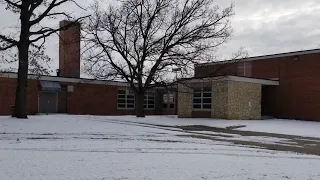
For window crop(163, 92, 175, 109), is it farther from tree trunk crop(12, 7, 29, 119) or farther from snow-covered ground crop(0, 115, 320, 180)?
snow-covered ground crop(0, 115, 320, 180)

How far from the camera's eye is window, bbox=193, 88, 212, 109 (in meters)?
32.5

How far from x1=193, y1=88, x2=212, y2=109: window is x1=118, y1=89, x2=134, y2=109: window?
1134cm

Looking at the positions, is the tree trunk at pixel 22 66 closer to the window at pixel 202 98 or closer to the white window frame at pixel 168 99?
the window at pixel 202 98

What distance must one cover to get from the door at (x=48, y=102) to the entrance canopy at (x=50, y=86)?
3.34ft

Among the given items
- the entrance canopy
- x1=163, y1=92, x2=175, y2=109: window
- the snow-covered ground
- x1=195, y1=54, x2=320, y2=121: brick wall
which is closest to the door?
the entrance canopy

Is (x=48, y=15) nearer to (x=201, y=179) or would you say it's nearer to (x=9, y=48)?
(x=9, y=48)

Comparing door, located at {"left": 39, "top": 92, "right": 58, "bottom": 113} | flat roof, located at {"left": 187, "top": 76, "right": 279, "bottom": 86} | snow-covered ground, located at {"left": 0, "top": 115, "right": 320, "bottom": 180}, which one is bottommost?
snow-covered ground, located at {"left": 0, "top": 115, "right": 320, "bottom": 180}

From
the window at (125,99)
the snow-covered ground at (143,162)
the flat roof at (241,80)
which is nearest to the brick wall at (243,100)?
the flat roof at (241,80)

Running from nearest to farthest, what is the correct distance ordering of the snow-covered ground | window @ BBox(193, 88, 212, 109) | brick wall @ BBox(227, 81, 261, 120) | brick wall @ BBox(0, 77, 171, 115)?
the snow-covered ground, brick wall @ BBox(227, 81, 261, 120), window @ BBox(193, 88, 212, 109), brick wall @ BBox(0, 77, 171, 115)

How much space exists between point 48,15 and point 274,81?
67.4ft

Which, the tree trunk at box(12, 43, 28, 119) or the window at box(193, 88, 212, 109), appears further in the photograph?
the window at box(193, 88, 212, 109)

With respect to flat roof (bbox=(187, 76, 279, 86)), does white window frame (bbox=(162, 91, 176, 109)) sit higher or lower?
lower

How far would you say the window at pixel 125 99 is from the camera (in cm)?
4269

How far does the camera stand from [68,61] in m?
40.2
